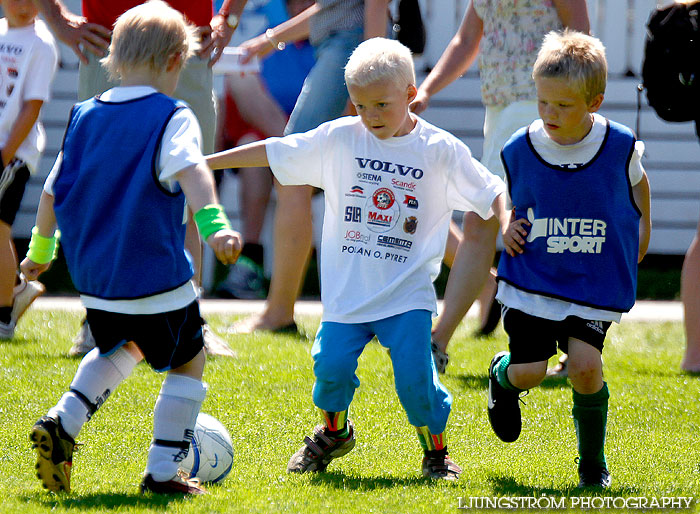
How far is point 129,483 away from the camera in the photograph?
12.2 feet

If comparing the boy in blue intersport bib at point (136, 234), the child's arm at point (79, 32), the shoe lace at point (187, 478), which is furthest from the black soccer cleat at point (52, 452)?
the child's arm at point (79, 32)

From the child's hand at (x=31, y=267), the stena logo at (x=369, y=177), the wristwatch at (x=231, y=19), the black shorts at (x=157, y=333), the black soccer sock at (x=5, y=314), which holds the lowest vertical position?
the black soccer sock at (x=5, y=314)

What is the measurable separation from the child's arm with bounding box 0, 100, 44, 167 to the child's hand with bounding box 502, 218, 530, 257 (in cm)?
331

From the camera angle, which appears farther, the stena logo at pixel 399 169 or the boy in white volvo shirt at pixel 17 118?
the boy in white volvo shirt at pixel 17 118

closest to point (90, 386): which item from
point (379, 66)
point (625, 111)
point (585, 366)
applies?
point (379, 66)

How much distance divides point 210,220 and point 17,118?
3.32 meters

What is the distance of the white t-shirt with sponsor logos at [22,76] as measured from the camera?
6.18 metres

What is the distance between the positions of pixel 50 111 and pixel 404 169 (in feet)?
24.0

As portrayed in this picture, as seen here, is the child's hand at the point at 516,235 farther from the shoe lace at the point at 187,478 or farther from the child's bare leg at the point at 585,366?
the shoe lace at the point at 187,478

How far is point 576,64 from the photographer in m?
3.72

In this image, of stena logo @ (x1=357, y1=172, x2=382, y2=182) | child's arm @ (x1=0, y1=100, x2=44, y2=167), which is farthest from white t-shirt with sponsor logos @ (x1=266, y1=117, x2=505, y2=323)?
child's arm @ (x1=0, y1=100, x2=44, y2=167)

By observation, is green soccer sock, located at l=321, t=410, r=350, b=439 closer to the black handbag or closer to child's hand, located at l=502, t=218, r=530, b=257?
child's hand, located at l=502, t=218, r=530, b=257

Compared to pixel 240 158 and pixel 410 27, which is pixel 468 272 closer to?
pixel 410 27

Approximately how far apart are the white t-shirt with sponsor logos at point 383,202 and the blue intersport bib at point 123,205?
23.6 inches
